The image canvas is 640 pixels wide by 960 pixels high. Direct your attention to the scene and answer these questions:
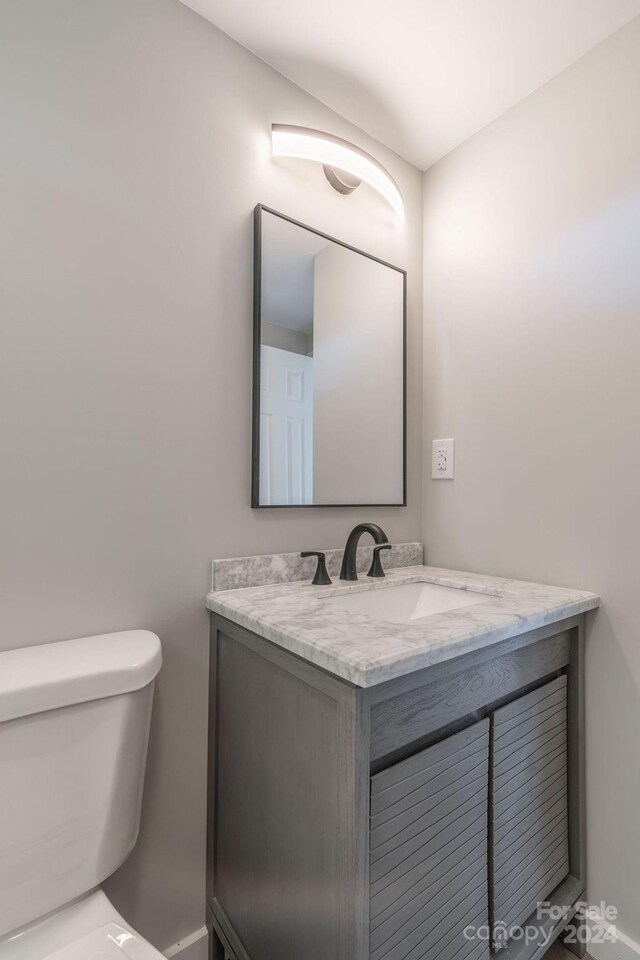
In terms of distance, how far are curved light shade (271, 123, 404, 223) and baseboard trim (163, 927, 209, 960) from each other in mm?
2016

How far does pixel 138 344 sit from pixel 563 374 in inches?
44.0

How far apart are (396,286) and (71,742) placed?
5.04 ft

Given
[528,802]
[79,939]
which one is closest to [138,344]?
[79,939]

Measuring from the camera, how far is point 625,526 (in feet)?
3.68

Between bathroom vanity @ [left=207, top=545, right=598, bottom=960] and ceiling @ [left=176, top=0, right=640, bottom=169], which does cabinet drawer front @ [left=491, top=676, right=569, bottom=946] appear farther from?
ceiling @ [left=176, top=0, right=640, bottom=169]

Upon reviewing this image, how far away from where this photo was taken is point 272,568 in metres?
1.22

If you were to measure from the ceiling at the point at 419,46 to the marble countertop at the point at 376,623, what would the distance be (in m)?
1.44

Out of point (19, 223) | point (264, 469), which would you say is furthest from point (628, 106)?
point (19, 223)

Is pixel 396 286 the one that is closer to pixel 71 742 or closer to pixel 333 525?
pixel 333 525

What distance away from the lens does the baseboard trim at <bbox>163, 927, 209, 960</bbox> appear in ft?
3.45

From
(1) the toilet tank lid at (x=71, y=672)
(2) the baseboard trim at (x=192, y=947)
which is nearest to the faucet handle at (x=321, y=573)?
(1) the toilet tank lid at (x=71, y=672)

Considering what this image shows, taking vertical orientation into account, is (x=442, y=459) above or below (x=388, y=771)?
above

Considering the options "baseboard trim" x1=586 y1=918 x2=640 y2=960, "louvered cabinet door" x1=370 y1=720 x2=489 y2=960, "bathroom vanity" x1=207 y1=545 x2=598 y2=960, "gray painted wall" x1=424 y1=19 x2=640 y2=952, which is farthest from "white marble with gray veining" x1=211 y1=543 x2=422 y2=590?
"baseboard trim" x1=586 y1=918 x2=640 y2=960

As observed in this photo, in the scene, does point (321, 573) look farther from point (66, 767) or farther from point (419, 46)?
point (419, 46)
